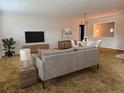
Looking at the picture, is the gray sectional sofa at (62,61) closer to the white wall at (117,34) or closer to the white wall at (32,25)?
the white wall at (32,25)

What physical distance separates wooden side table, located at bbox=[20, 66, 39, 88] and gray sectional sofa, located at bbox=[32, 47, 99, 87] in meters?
0.16

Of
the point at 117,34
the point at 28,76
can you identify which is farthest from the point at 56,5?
the point at 117,34

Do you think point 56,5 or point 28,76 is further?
point 56,5

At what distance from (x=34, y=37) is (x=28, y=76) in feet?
16.0

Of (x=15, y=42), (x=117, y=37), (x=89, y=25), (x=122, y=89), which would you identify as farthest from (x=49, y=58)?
(x=89, y=25)

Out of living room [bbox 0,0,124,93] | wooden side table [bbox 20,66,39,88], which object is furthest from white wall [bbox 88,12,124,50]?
wooden side table [bbox 20,66,39,88]

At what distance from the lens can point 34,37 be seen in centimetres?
698

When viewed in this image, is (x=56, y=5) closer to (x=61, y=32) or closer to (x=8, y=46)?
(x=8, y=46)

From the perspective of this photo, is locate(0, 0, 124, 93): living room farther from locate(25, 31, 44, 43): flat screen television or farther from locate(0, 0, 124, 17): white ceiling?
locate(25, 31, 44, 43): flat screen television

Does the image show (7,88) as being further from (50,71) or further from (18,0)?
Result: (18,0)

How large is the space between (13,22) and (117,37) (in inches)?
290

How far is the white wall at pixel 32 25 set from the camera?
19.6 ft

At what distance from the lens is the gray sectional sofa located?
235 cm

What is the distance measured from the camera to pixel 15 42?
20.4 feet
